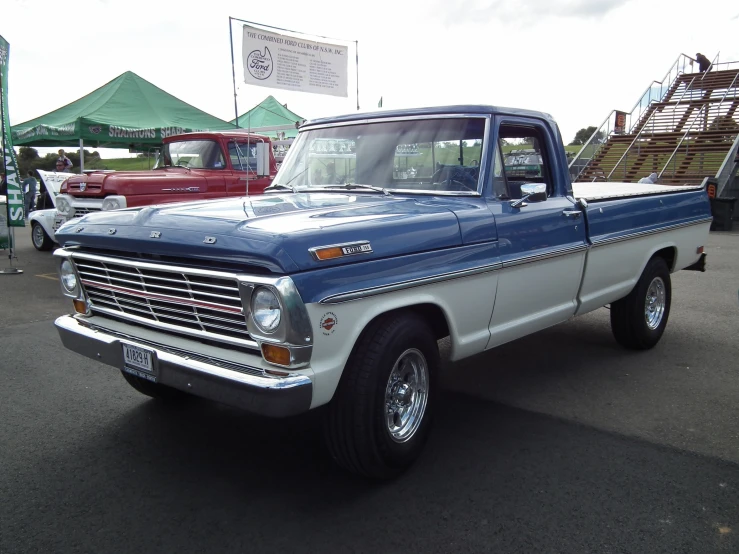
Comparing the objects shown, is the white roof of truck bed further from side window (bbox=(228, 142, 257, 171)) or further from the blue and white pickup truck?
side window (bbox=(228, 142, 257, 171))

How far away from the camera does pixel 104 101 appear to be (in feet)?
52.9

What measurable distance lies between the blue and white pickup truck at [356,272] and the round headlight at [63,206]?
692 centimetres

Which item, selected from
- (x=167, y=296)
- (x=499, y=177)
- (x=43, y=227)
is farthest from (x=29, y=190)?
(x=499, y=177)

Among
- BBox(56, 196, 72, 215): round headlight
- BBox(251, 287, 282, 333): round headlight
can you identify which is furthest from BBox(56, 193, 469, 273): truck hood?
BBox(56, 196, 72, 215): round headlight

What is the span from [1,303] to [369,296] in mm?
6658

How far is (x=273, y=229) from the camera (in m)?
2.91

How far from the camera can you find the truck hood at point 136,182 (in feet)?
31.5

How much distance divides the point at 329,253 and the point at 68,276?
6.33 feet

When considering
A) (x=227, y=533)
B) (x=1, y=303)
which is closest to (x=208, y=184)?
(x=1, y=303)

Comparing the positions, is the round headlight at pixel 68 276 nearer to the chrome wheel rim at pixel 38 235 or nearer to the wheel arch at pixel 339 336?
the wheel arch at pixel 339 336

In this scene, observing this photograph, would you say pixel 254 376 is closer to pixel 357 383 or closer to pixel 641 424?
pixel 357 383

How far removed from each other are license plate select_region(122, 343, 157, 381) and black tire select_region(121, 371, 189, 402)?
99 centimetres

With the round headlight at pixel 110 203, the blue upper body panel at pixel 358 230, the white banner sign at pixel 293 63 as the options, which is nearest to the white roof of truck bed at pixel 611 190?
the blue upper body panel at pixel 358 230

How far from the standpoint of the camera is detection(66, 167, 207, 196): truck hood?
9594 millimetres
